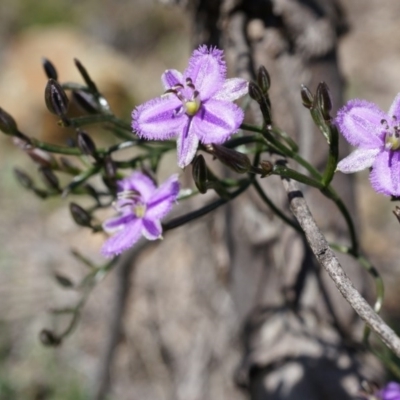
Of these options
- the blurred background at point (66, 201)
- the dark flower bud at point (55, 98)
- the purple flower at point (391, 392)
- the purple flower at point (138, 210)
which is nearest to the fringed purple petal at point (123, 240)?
the purple flower at point (138, 210)

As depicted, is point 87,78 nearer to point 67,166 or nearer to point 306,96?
point 67,166

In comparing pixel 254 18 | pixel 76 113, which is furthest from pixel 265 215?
pixel 76 113

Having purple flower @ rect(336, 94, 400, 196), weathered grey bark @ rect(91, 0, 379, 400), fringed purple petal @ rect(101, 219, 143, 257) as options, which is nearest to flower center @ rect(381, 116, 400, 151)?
purple flower @ rect(336, 94, 400, 196)

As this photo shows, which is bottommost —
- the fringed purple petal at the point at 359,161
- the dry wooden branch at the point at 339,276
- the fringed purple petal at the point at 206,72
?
the dry wooden branch at the point at 339,276

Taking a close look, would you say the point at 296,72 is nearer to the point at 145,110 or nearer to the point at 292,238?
the point at 292,238

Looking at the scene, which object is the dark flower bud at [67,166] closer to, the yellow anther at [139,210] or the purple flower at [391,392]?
the yellow anther at [139,210]

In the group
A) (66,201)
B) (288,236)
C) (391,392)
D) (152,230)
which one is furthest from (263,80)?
(66,201)
